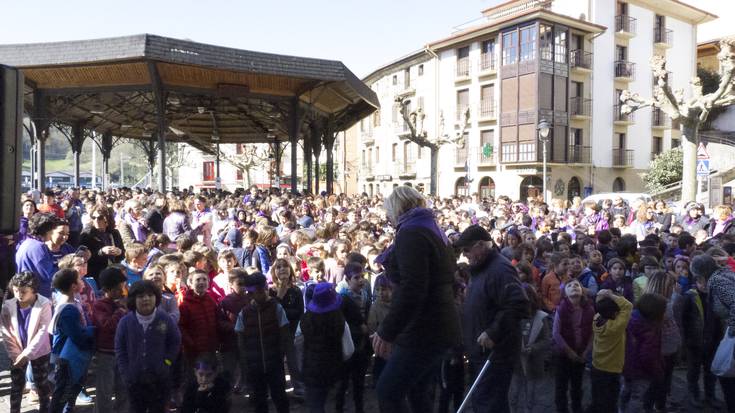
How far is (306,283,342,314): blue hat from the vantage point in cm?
468

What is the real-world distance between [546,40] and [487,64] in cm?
400

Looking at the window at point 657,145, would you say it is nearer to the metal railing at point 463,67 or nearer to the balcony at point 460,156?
the balcony at point 460,156

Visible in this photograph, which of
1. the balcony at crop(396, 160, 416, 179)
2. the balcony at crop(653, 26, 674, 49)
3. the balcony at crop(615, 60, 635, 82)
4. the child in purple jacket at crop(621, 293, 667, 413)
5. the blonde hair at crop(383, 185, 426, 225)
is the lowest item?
the child in purple jacket at crop(621, 293, 667, 413)

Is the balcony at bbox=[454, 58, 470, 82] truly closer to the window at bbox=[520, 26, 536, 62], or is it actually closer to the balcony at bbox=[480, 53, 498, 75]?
the balcony at bbox=[480, 53, 498, 75]

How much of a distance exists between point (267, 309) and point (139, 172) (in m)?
114

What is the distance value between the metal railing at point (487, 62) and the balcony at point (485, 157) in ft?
16.4

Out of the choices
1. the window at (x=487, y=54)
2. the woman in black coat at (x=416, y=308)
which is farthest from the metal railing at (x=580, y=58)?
the woman in black coat at (x=416, y=308)

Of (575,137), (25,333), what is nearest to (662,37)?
(575,137)

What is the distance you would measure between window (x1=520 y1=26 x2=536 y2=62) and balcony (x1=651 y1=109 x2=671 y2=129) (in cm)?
1092

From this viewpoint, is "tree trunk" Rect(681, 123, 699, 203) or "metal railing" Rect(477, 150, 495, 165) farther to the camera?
"metal railing" Rect(477, 150, 495, 165)

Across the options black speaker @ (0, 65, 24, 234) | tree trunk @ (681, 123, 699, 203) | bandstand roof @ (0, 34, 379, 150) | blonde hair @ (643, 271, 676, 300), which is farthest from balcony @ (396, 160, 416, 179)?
black speaker @ (0, 65, 24, 234)

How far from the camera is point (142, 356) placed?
4281 millimetres

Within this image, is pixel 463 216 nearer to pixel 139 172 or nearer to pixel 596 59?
pixel 596 59

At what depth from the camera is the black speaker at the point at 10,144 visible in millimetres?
2354
